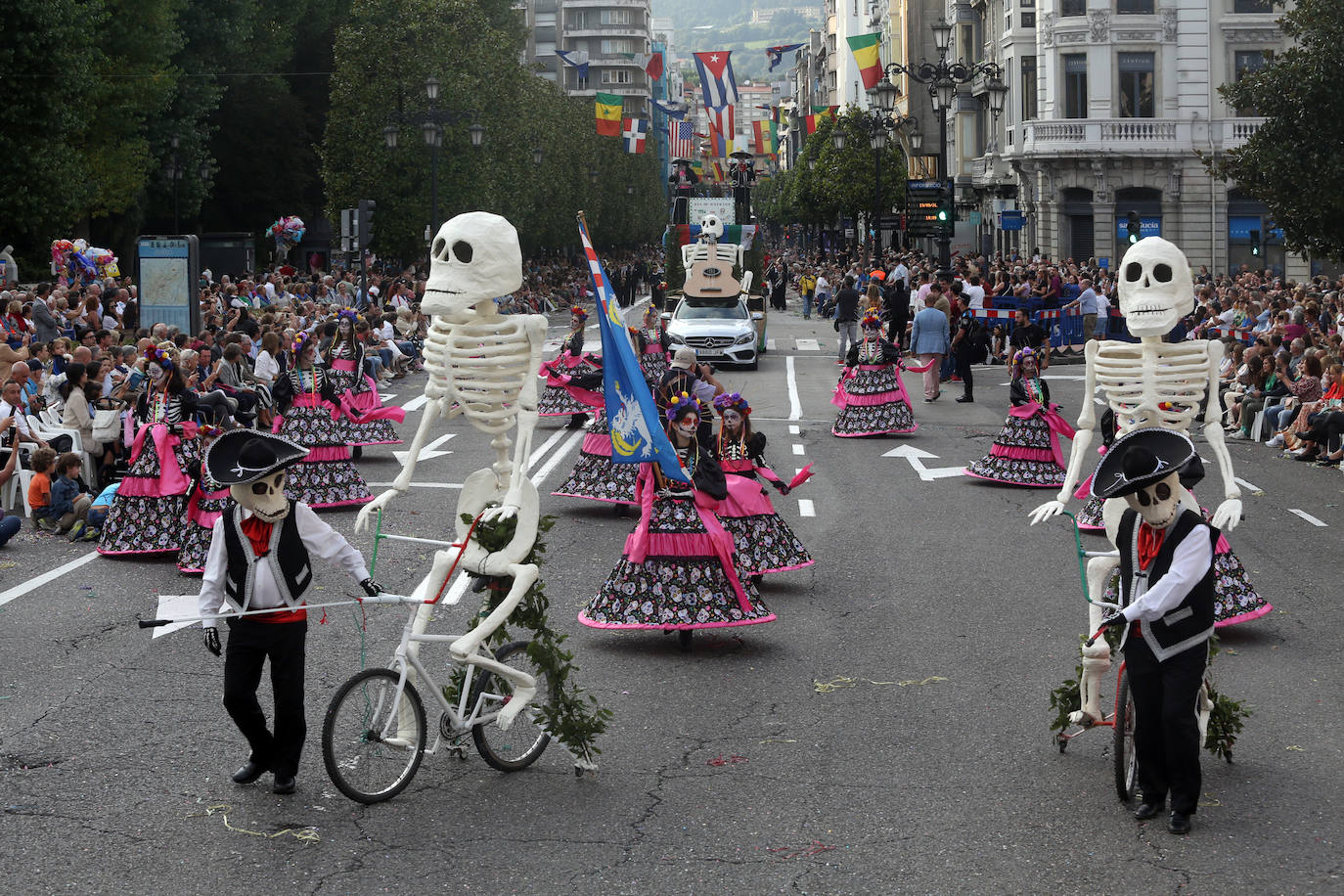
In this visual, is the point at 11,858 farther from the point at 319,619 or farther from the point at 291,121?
the point at 291,121

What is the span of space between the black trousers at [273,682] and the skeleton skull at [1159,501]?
13.5 feet

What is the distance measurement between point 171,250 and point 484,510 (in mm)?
17564

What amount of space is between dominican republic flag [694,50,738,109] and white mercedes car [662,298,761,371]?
53.9 m

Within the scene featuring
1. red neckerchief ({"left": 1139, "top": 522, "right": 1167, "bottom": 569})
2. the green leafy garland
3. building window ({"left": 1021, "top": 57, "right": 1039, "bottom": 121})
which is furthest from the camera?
building window ({"left": 1021, "top": 57, "right": 1039, "bottom": 121})

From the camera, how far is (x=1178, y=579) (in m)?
7.61

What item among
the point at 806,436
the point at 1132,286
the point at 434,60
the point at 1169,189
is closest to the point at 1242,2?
the point at 1169,189

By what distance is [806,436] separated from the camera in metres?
23.2

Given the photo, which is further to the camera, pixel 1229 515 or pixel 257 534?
pixel 1229 515

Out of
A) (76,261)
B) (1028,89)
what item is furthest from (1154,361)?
(1028,89)

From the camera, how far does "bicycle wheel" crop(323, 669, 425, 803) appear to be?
785cm

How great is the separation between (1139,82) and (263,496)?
48838 millimetres

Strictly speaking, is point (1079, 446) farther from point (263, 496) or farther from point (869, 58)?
point (869, 58)

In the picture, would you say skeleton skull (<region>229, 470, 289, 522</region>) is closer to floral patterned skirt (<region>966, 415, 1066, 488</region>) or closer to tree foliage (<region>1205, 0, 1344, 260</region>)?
floral patterned skirt (<region>966, 415, 1066, 488</region>)

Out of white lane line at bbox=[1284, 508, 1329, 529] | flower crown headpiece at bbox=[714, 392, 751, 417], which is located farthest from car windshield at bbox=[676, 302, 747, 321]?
flower crown headpiece at bbox=[714, 392, 751, 417]
